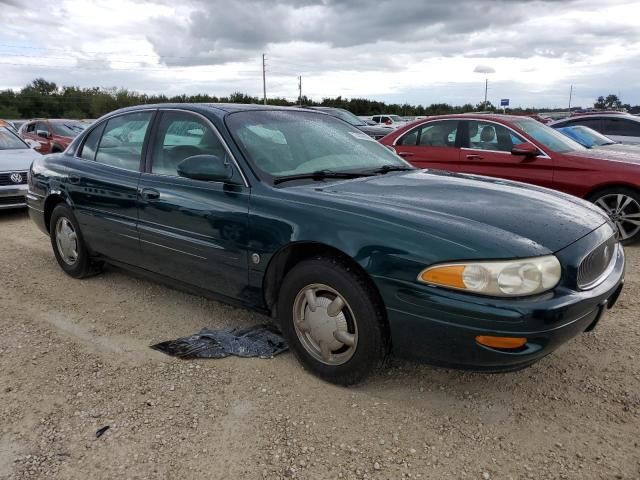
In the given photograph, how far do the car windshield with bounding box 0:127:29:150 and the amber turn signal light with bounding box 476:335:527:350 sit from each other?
8.80m

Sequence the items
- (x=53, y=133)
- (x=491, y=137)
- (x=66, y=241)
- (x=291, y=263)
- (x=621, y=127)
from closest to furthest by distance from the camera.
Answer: (x=291, y=263)
(x=66, y=241)
(x=491, y=137)
(x=621, y=127)
(x=53, y=133)

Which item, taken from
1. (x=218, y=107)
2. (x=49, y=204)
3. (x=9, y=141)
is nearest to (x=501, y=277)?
(x=218, y=107)

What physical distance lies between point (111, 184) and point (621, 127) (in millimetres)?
10169

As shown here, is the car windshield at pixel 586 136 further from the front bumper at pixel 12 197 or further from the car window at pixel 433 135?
the front bumper at pixel 12 197

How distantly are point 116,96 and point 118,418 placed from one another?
62639 mm

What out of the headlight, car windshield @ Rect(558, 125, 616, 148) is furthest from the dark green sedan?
car windshield @ Rect(558, 125, 616, 148)

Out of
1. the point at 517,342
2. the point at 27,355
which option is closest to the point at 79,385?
the point at 27,355

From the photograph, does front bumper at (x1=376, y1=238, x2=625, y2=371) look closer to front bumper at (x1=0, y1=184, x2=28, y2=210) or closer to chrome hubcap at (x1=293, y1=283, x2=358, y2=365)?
chrome hubcap at (x1=293, y1=283, x2=358, y2=365)

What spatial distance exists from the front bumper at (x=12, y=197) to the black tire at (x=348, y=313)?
639 cm

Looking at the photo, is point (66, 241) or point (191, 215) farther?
point (66, 241)

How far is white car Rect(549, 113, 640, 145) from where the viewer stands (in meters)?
10.3

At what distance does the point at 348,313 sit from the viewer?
109 inches

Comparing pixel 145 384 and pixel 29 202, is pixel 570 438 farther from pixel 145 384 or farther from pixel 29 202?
pixel 29 202

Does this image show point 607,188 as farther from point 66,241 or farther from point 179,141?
point 66,241
